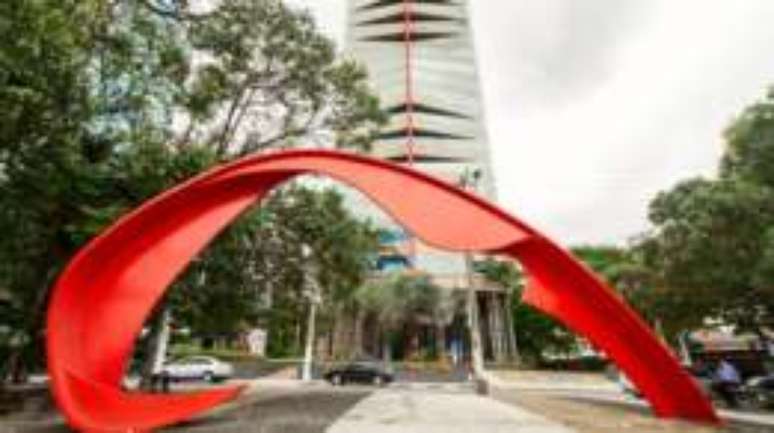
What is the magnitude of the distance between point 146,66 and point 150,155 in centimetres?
212

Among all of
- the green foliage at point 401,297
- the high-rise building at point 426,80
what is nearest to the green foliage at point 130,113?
the green foliage at point 401,297

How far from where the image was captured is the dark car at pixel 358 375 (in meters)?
32.7

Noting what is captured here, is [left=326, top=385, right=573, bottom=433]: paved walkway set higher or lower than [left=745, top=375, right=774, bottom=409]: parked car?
lower

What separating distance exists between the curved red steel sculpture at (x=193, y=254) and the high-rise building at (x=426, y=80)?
55.7m

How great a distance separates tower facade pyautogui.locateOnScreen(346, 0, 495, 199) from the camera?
74875 mm

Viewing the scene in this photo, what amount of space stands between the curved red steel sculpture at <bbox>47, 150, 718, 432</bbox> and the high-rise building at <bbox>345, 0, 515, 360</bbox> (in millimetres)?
55692

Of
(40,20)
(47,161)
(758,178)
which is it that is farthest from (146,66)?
(758,178)

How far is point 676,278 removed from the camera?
66.2 feet

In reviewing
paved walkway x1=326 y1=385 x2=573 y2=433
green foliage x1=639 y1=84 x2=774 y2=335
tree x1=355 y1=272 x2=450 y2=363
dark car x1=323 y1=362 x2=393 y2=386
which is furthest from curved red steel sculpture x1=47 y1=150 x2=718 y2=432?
tree x1=355 y1=272 x2=450 y2=363

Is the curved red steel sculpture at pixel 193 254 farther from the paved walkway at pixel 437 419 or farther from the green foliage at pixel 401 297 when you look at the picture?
the green foliage at pixel 401 297

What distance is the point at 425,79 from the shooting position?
78312 millimetres

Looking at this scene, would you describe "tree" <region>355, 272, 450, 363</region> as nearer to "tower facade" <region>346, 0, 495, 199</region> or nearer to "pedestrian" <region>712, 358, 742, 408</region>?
"tower facade" <region>346, 0, 495, 199</region>

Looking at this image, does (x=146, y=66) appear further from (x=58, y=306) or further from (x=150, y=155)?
(x=58, y=306)

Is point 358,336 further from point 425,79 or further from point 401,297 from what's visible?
point 425,79
